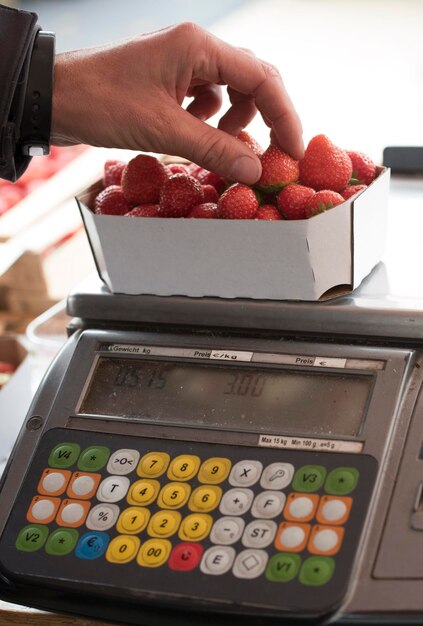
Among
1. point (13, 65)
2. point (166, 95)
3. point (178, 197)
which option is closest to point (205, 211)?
point (178, 197)

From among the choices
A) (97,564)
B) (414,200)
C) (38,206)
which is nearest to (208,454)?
(97,564)

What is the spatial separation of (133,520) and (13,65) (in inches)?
20.4

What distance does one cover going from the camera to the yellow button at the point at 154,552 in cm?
80

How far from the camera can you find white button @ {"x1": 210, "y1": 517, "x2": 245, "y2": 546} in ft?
2.60

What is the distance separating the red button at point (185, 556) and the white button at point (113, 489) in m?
0.08

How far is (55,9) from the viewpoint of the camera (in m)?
2.87

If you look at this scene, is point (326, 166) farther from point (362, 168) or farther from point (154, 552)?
point (154, 552)

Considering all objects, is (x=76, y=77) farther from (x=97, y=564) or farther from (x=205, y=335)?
(x=97, y=564)

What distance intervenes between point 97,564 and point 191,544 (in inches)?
3.7

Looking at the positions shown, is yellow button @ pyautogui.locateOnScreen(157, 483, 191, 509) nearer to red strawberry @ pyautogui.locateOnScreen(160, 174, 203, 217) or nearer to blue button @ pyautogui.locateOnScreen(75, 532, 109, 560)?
blue button @ pyautogui.locateOnScreen(75, 532, 109, 560)

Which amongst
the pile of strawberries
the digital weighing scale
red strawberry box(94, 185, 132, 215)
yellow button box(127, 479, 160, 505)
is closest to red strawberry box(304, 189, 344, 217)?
the pile of strawberries

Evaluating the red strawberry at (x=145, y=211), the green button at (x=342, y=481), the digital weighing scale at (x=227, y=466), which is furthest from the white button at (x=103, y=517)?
the red strawberry at (x=145, y=211)

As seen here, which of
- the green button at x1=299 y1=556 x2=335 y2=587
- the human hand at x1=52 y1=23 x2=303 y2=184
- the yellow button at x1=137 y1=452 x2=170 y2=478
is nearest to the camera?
the green button at x1=299 y1=556 x2=335 y2=587

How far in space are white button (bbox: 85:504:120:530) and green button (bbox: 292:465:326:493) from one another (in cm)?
18
